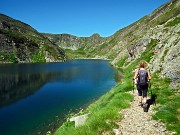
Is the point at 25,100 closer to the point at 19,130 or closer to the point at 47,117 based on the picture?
the point at 47,117

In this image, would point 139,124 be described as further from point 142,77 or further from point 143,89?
point 142,77

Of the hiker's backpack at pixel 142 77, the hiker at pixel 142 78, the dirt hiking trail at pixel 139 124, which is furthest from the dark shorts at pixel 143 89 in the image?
the dirt hiking trail at pixel 139 124

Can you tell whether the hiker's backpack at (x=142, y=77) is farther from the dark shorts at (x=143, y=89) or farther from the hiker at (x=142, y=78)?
the dark shorts at (x=143, y=89)

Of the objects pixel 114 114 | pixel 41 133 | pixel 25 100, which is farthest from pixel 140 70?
pixel 25 100

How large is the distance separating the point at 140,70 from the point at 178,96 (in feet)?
21.6

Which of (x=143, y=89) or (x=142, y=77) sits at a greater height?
(x=142, y=77)

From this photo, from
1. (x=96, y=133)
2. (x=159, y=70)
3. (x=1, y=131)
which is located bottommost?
(x=1, y=131)

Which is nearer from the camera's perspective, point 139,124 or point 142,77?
point 139,124

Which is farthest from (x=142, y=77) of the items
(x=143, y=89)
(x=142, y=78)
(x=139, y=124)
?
(x=139, y=124)

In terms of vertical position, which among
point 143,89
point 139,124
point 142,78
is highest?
point 142,78

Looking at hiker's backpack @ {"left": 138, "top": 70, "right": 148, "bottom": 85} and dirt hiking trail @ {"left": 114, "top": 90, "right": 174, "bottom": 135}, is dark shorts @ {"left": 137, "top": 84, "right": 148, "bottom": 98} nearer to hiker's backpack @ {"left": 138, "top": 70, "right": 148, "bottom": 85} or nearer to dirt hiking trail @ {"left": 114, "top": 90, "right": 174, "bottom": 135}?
hiker's backpack @ {"left": 138, "top": 70, "right": 148, "bottom": 85}

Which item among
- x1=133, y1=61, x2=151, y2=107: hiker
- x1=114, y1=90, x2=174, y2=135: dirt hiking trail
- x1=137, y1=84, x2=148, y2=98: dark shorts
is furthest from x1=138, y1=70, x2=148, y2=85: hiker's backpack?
x1=114, y1=90, x2=174, y2=135: dirt hiking trail

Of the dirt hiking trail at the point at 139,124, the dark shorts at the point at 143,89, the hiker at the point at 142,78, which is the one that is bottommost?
the dirt hiking trail at the point at 139,124

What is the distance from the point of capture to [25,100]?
54.1 meters
